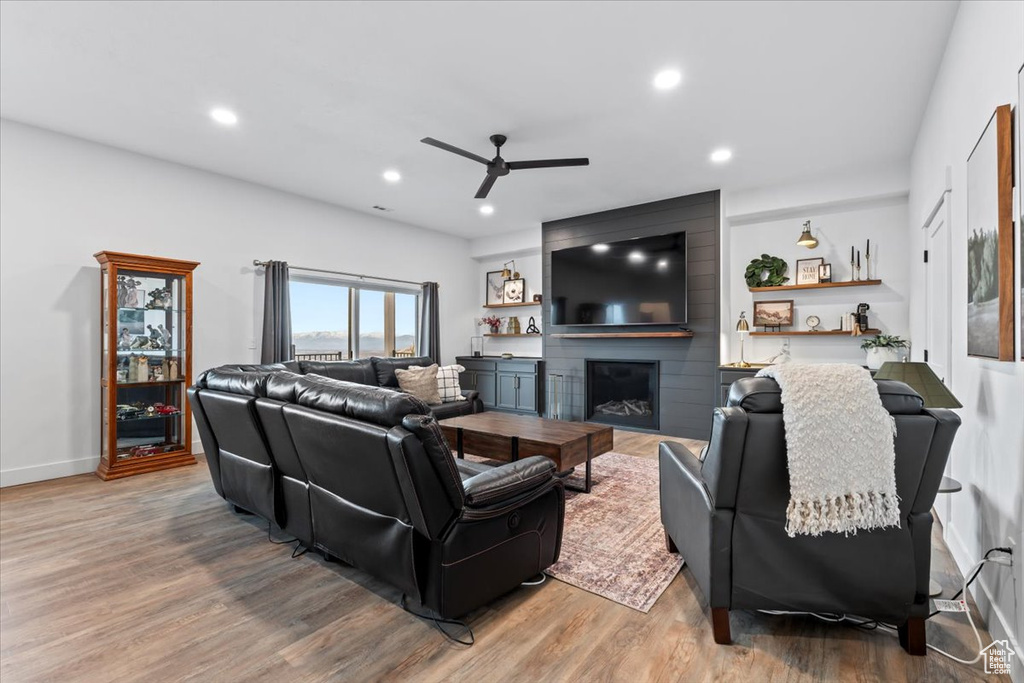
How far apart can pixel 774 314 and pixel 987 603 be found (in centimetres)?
372

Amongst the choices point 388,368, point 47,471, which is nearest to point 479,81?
point 388,368

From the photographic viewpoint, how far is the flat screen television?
5.44 meters

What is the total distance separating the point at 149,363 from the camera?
4191 mm

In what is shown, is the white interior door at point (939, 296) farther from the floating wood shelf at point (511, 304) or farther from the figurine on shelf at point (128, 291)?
the figurine on shelf at point (128, 291)

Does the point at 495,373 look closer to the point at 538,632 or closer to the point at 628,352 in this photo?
the point at 628,352

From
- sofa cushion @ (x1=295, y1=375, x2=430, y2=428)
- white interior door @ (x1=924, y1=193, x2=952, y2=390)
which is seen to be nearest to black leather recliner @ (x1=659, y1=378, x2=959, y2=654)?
sofa cushion @ (x1=295, y1=375, x2=430, y2=428)

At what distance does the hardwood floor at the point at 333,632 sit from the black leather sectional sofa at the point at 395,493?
169mm

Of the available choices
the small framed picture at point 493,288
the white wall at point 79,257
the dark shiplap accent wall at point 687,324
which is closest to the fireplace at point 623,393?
the dark shiplap accent wall at point 687,324

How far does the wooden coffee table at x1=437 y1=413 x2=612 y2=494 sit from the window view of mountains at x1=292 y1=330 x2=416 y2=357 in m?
2.63

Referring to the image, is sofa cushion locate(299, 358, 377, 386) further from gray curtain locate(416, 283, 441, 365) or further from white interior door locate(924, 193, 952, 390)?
white interior door locate(924, 193, 952, 390)

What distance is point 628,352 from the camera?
595cm

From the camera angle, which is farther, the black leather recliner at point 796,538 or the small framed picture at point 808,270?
the small framed picture at point 808,270

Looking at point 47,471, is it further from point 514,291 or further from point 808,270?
point 808,270

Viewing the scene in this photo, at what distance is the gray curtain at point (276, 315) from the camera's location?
16.6 ft
